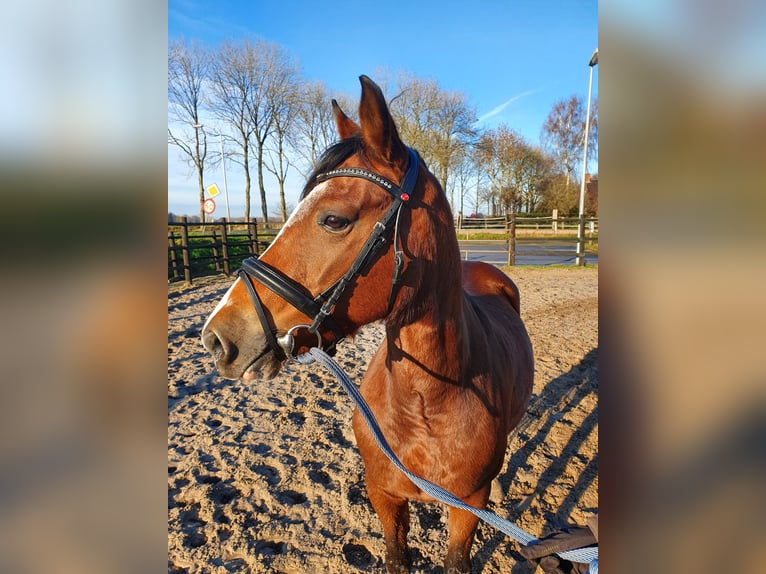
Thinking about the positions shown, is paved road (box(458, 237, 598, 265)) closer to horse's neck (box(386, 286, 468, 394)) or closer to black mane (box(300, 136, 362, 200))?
horse's neck (box(386, 286, 468, 394))

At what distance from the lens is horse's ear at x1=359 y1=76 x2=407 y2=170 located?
1.51 m

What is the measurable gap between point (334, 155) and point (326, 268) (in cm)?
49

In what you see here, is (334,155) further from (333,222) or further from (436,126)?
(436,126)

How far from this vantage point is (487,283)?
398 cm

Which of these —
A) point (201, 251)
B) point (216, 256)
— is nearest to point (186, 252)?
point (216, 256)

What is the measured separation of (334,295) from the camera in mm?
1532

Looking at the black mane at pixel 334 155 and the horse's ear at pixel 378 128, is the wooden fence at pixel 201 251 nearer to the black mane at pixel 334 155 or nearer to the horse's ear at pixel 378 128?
the black mane at pixel 334 155

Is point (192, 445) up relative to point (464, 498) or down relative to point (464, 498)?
down

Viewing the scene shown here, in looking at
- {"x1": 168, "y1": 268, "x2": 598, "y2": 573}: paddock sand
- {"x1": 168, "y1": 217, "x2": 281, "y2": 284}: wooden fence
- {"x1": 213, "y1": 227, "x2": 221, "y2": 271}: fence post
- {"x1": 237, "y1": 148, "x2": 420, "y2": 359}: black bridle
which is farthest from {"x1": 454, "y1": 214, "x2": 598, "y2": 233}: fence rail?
{"x1": 237, "y1": 148, "x2": 420, "y2": 359}: black bridle

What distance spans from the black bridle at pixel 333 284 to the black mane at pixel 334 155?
0.09 ft
